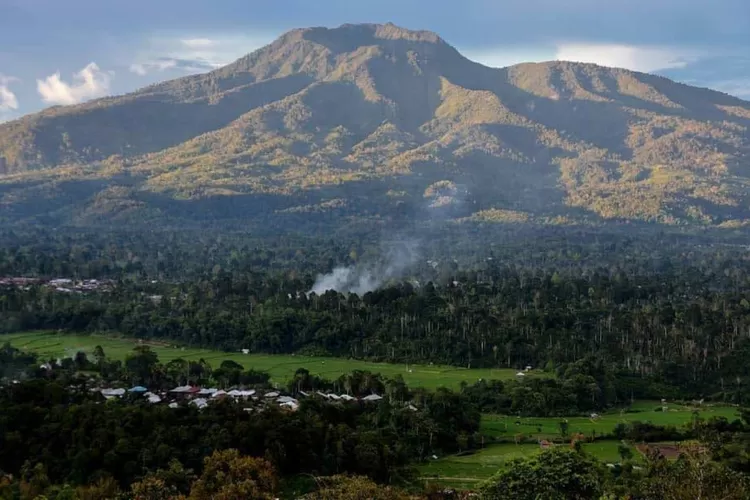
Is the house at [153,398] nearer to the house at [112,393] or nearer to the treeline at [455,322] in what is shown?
the house at [112,393]

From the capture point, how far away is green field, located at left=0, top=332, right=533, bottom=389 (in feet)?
158

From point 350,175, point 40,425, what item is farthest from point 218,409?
point 350,175

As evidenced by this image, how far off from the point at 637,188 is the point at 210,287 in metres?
118

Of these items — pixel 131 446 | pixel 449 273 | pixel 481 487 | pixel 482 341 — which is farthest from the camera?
pixel 449 273

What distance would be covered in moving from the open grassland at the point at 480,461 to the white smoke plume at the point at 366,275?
3632 centimetres

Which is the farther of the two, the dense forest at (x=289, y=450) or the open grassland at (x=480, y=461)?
the open grassland at (x=480, y=461)

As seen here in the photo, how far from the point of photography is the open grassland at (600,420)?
3828 centimetres

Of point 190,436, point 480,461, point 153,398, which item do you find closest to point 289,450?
point 190,436

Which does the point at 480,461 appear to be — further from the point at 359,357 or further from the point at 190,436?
the point at 359,357

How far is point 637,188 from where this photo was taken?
169750 mm

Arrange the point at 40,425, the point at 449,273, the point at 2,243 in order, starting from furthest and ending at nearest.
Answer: the point at 2,243 < the point at 449,273 < the point at 40,425

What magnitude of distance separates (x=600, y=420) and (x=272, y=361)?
63.5 ft

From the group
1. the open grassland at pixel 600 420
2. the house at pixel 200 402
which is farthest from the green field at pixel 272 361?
the house at pixel 200 402

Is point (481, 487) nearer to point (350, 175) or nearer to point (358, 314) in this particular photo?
point (358, 314)
